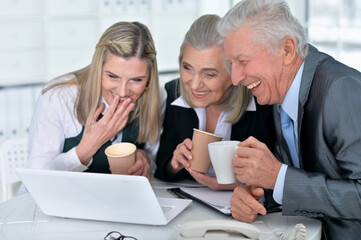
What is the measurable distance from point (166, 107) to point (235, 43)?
62 cm

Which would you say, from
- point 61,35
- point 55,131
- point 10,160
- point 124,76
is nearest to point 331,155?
point 124,76

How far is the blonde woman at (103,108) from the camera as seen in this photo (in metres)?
1.94

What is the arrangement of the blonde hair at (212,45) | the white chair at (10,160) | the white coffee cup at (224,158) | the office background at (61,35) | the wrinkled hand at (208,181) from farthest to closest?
the office background at (61,35) < the white chair at (10,160) < the blonde hair at (212,45) < the wrinkled hand at (208,181) < the white coffee cup at (224,158)

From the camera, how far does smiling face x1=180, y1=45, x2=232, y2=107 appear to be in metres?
1.88

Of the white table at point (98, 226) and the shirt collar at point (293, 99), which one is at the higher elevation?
the shirt collar at point (293, 99)

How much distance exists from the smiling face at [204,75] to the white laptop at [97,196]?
0.53 m

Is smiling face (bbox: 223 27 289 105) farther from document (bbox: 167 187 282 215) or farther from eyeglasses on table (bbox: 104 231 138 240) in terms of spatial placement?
eyeglasses on table (bbox: 104 231 138 240)

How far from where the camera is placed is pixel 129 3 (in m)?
4.51

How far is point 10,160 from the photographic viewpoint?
2.30 m

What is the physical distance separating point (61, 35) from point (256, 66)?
9.83 feet

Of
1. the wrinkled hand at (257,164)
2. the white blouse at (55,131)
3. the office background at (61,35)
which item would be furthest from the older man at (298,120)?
the office background at (61,35)

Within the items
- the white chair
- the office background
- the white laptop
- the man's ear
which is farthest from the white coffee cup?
the office background

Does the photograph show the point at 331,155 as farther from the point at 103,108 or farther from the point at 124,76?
the point at 103,108

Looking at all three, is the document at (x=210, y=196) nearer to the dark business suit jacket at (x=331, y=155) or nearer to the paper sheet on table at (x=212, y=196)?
the paper sheet on table at (x=212, y=196)
